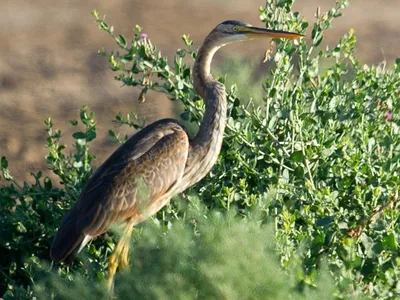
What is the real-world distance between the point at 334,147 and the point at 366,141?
18cm

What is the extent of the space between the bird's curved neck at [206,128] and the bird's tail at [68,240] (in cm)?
68

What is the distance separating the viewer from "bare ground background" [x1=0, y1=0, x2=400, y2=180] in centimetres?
1125

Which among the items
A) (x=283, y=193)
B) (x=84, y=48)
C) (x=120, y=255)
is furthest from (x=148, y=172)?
(x=84, y=48)

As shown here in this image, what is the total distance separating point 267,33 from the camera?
21.5 feet

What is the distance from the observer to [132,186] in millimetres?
6676

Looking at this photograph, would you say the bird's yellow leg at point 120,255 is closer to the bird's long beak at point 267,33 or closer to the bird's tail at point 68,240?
the bird's tail at point 68,240

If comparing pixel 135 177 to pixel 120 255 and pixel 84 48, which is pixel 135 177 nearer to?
pixel 120 255

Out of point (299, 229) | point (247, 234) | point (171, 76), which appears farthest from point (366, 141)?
point (247, 234)

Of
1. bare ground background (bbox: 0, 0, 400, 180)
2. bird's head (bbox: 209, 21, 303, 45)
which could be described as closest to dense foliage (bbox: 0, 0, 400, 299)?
bird's head (bbox: 209, 21, 303, 45)

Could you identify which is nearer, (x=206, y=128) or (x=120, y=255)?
(x=120, y=255)

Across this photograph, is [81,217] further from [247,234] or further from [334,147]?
[247,234]

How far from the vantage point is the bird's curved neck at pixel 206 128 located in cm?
643

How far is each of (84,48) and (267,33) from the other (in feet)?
22.8

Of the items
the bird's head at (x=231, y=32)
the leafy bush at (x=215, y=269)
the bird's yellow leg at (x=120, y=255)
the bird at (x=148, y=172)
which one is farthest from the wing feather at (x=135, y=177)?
the leafy bush at (x=215, y=269)
